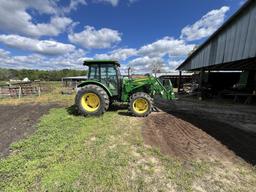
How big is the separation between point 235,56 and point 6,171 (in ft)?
29.4

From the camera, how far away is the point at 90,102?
22.8 ft

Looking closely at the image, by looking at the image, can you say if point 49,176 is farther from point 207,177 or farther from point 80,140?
point 207,177

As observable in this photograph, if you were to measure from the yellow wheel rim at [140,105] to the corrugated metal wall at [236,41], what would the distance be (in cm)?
445

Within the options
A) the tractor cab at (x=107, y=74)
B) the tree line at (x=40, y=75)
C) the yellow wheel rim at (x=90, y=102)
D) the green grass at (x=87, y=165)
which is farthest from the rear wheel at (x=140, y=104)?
the tree line at (x=40, y=75)

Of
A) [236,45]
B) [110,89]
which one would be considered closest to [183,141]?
[110,89]

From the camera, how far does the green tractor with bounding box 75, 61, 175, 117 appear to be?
658cm

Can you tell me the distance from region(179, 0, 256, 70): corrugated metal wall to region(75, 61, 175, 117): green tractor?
11.0 ft

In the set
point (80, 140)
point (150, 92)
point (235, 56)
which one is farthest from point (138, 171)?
point (235, 56)

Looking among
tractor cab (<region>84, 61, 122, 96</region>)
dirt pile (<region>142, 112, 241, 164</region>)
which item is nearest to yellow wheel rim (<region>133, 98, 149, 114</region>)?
A: dirt pile (<region>142, 112, 241, 164</region>)

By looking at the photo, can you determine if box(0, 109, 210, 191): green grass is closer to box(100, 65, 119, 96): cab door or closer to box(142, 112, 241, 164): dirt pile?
box(142, 112, 241, 164): dirt pile

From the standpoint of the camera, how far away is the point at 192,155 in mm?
3588

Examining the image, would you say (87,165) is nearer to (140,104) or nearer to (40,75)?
(140,104)

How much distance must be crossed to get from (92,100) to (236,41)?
6.97m

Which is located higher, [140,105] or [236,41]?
[236,41]
